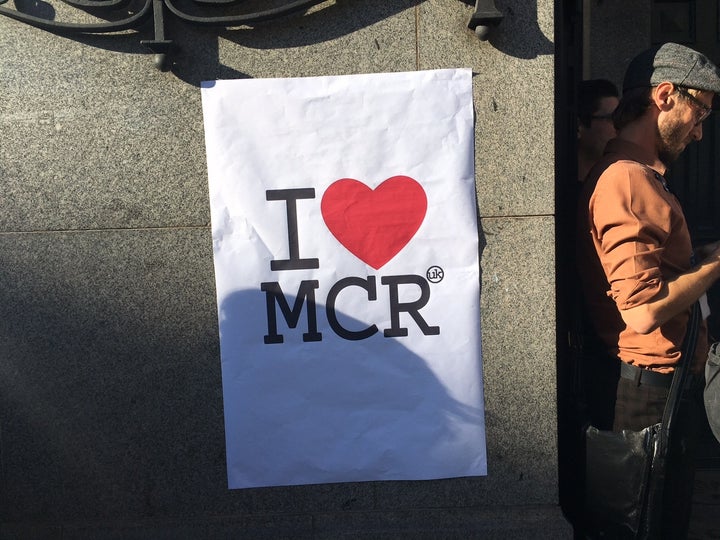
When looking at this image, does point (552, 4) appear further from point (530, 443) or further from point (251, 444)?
point (251, 444)

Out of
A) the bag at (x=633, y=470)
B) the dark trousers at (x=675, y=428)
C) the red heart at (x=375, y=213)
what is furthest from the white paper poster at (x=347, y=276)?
the dark trousers at (x=675, y=428)

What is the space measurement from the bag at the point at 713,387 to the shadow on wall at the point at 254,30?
1.34m

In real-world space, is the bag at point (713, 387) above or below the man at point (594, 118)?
below

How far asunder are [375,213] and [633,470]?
4.61ft

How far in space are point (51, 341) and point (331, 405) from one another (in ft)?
3.94

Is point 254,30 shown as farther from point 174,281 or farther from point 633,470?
point 633,470

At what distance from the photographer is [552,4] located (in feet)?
10.5

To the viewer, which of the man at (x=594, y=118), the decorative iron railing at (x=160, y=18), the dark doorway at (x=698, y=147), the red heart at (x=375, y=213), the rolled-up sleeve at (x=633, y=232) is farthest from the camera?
the dark doorway at (x=698, y=147)

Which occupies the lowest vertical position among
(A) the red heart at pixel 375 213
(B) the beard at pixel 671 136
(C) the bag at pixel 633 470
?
(C) the bag at pixel 633 470

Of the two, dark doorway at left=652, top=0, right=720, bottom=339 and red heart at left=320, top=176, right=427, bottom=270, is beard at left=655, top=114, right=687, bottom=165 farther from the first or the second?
dark doorway at left=652, top=0, right=720, bottom=339

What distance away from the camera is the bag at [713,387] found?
2.79 m

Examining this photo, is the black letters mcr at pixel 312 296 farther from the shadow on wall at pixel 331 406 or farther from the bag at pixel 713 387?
the bag at pixel 713 387

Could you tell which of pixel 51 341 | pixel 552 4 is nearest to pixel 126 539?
pixel 51 341

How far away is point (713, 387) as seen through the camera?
2.80 metres
